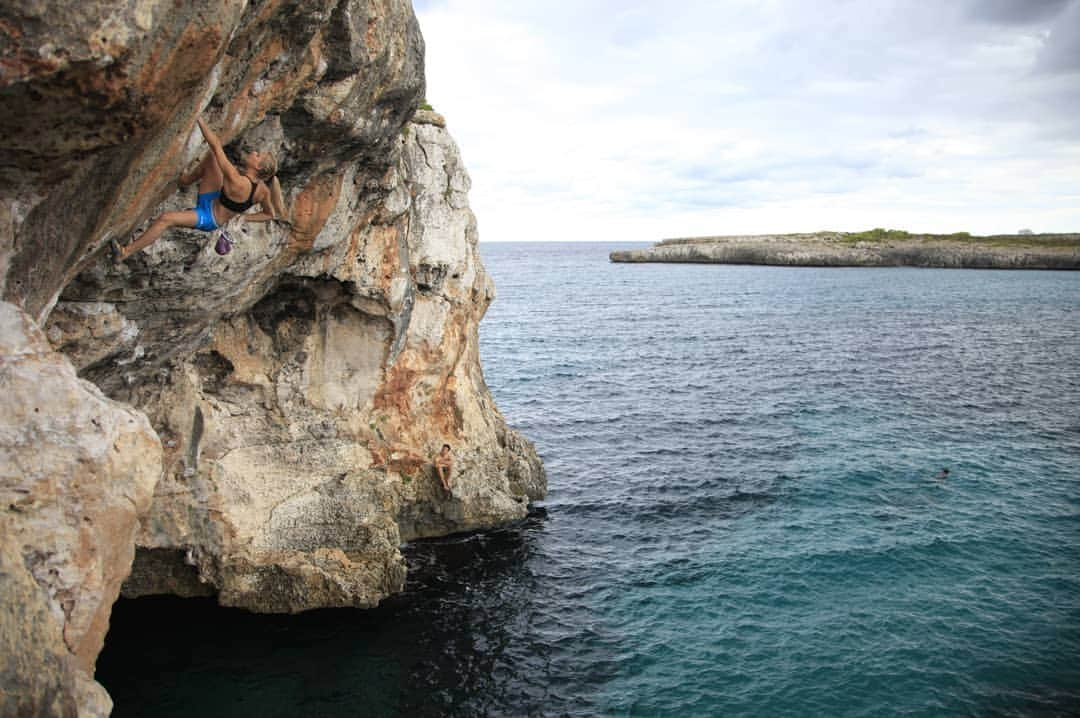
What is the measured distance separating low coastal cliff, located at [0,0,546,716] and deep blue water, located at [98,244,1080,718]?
6.11 ft

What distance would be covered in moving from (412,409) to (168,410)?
7031 millimetres

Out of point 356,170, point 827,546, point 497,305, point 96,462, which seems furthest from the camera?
point 497,305

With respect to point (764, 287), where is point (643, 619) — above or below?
below

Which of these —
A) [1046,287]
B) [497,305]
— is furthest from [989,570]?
[1046,287]

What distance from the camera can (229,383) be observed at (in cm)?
1970

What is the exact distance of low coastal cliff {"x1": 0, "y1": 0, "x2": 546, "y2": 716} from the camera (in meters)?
8.41

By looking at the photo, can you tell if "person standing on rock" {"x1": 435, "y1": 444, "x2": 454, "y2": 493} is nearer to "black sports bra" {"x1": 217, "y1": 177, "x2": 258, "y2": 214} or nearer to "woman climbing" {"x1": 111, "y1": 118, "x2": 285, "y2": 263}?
"woman climbing" {"x1": 111, "y1": 118, "x2": 285, "y2": 263}

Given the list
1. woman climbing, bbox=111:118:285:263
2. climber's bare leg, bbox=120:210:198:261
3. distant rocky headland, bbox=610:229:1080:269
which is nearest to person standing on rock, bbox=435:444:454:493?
woman climbing, bbox=111:118:285:263

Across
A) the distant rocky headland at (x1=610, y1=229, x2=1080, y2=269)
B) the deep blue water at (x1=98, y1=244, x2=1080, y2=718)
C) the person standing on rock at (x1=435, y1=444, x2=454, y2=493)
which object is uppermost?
the distant rocky headland at (x1=610, y1=229, x2=1080, y2=269)

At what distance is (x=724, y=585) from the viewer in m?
21.2

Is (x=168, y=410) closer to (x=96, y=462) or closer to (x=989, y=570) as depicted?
(x=96, y=462)

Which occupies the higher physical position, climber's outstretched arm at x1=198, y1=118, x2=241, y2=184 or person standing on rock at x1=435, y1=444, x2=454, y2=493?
climber's outstretched arm at x1=198, y1=118, x2=241, y2=184

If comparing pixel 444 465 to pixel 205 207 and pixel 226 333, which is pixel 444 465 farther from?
pixel 205 207

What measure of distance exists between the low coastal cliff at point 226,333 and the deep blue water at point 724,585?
1863 millimetres
